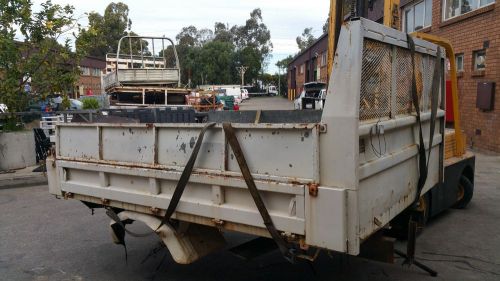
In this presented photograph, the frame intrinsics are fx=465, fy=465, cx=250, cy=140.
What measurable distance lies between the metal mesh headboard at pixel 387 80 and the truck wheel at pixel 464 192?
120 inches

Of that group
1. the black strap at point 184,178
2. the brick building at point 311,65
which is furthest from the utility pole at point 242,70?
the black strap at point 184,178

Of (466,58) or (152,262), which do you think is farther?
(466,58)

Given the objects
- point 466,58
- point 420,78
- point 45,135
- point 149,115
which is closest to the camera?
point 420,78

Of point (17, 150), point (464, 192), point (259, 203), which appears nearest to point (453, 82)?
point (464, 192)

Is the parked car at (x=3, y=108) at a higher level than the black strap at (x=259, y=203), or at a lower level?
higher

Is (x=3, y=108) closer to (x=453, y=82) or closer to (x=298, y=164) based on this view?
(x=453, y=82)

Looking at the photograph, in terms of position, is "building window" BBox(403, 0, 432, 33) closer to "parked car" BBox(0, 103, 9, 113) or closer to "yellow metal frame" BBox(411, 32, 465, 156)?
"yellow metal frame" BBox(411, 32, 465, 156)

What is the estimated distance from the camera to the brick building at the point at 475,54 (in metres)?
12.6

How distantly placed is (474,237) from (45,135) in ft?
33.0

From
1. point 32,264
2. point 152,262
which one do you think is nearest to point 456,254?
point 152,262

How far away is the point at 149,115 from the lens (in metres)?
5.50

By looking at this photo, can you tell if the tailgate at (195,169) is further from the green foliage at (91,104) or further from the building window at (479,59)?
the green foliage at (91,104)

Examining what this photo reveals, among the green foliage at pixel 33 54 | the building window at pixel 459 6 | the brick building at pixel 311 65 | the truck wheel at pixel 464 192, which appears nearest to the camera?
the truck wheel at pixel 464 192

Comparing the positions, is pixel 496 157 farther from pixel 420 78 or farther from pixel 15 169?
pixel 15 169
